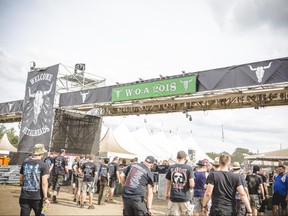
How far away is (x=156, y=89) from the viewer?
39.0 feet

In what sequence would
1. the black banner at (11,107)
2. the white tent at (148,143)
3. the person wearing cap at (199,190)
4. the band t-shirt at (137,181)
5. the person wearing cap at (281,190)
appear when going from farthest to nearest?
the white tent at (148,143) < the black banner at (11,107) < the person wearing cap at (281,190) < the person wearing cap at (199,190) < the band t-shirt at (137,181)

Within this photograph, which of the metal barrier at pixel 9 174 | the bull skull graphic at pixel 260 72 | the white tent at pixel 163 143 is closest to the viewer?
the bull skull graphic at pixel 260 72

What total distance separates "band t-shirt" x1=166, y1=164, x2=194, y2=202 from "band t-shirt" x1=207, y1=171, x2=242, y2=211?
94 cm

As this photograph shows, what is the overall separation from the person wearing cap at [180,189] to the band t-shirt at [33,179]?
270 cm

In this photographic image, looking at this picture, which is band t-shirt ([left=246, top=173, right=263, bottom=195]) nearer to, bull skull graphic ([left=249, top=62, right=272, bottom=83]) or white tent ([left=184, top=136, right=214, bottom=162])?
bull skull graphic ([left=249, top=62, right=272, bottom=83])

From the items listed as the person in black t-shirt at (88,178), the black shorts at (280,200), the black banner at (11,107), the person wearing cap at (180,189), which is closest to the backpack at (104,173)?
the person in black t-shirt at (88,178)

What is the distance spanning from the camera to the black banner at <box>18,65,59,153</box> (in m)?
16.0

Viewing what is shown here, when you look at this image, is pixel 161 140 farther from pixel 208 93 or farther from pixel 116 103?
pixel 208 93

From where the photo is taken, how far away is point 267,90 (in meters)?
8.87

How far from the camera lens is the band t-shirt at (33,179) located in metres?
4.57

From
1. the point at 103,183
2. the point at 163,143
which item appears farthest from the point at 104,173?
the point at 163,143

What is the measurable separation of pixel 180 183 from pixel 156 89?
22.8ft

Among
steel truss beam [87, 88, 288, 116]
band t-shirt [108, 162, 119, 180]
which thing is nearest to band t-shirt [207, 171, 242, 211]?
steel truss beam [87, 88, 288, 116]

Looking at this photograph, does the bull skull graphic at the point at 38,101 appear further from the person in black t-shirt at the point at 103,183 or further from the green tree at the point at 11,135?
the green tree at the point at 11,135
